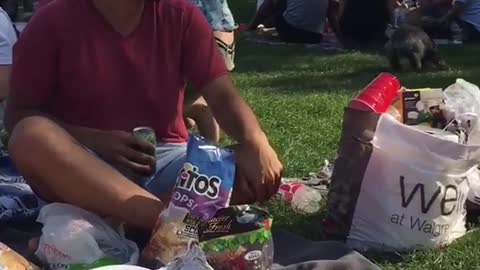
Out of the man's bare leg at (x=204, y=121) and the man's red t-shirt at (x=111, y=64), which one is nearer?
the man's red t-shirt at (x=111, y=64)

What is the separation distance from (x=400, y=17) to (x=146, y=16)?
19.5ft

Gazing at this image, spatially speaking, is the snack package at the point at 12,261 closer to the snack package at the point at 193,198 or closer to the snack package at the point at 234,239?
the snack package at the point at 193,198

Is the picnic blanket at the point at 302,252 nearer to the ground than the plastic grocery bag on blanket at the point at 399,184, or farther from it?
nearer to the ground

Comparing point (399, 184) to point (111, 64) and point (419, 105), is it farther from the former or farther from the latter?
point (111, 64)

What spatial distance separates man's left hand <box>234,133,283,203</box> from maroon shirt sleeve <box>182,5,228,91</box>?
308 millimetres

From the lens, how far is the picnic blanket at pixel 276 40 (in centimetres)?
861

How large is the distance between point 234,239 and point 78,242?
0.44 m

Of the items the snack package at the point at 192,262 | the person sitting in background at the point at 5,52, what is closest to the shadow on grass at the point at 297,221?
the snack package at the point at 192,262

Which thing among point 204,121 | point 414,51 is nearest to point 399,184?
point 204,121

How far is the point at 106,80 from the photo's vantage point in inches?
116

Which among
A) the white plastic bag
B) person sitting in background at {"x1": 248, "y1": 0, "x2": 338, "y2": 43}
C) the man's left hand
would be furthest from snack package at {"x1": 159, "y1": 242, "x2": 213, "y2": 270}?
person sitting in background at {"x1": 248, "y1": 0, "x2": 338, "y2": 43}

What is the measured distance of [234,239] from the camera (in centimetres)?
248

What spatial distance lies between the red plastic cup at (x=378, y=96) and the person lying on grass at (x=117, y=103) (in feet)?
1.15

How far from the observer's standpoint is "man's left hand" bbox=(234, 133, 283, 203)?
108 inches
